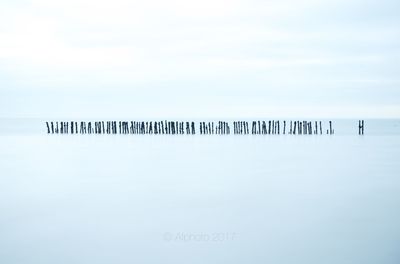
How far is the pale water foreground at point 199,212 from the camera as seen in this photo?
6898 millimetres

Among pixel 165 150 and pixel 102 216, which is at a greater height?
pixel 102 216

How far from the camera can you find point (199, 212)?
9.13 metres

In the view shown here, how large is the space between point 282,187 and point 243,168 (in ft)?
10.5

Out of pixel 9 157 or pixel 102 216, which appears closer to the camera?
pixel 102 216

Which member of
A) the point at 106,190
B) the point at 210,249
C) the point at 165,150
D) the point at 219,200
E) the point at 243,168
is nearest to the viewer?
the point at 210,249

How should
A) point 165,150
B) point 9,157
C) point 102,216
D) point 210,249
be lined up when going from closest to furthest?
1. point 210,249
2. point 102,216
3. point 9,157
4. point 165,150

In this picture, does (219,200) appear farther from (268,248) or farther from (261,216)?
(268,248)

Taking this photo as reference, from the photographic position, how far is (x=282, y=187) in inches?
465

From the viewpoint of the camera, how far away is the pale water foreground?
690 cm

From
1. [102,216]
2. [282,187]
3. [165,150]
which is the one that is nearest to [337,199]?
[282,187]

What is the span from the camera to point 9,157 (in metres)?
18.5

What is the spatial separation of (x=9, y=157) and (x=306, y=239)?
13663 mm

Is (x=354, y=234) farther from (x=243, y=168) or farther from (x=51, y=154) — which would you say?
(x=51, y=154)

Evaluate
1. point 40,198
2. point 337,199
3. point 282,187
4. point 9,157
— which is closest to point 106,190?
point 40,198
